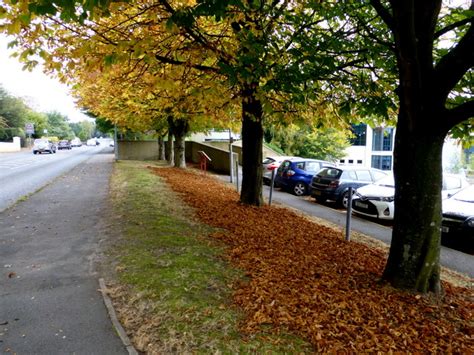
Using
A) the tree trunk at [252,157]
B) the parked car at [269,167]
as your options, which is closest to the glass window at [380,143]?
the parked car at [269,167]

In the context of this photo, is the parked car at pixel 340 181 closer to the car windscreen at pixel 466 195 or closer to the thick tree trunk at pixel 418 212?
the car windscreen at pixel 466 195

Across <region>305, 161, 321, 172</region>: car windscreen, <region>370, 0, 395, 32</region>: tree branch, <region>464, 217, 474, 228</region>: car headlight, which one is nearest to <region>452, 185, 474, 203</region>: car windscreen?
<region>464, 217, 474, 228</region>: car headlight

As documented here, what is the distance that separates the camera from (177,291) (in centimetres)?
409

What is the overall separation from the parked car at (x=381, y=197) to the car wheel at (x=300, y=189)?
13.9ft

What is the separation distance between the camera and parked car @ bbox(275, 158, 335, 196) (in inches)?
621

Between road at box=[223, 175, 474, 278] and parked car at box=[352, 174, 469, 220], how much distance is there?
1.07 feet

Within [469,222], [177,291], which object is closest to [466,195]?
[469,222]

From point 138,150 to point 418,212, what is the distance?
31.7 metres

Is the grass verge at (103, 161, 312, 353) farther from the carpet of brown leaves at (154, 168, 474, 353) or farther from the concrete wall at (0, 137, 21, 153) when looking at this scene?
the concrete wall at (0, 137, 21, 153)

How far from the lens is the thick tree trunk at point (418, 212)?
420 cm

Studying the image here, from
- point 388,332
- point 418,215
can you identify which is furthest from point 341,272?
point 388,332

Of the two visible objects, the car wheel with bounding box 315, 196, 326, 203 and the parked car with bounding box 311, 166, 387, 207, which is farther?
the car wheel with bounding box 315, 196, 326, 203

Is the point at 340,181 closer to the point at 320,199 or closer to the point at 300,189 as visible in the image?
the point at 320,199

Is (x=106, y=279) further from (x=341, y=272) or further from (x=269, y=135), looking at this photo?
(x=269, y=135)
